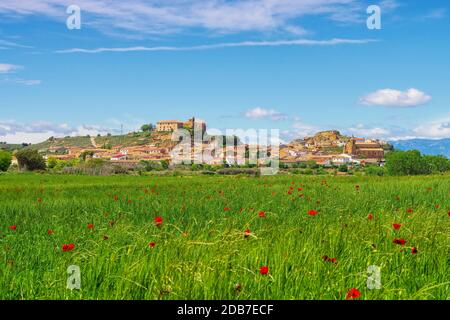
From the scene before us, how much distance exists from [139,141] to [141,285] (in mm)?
134257

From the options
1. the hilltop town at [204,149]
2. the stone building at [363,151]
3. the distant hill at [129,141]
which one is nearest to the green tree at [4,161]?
the hilltop town at [204,149]

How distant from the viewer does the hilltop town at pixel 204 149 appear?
235 feet

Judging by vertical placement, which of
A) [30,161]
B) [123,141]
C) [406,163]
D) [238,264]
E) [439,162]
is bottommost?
[238,264]

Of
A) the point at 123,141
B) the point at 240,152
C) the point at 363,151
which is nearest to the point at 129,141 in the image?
the point at 123,141

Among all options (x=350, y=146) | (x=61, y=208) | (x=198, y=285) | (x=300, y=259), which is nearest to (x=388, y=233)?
(x=300, y=259)

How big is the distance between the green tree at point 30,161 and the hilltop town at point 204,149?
11725 mm

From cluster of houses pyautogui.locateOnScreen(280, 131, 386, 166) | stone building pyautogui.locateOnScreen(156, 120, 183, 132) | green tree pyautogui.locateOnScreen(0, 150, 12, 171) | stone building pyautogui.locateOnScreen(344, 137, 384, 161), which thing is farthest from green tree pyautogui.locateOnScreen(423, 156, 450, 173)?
green tree pyautogui.locateOnScreen(0, 150, 12, 171)

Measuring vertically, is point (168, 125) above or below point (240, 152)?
above

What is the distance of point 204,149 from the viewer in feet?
230

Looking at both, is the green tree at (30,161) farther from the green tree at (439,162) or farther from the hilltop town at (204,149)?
the green tree at (439,162)

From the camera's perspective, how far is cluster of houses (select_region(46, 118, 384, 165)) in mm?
70750

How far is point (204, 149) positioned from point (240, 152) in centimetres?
612

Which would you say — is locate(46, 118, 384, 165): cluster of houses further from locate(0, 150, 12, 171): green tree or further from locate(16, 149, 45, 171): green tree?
locate(0, 150, 12, 171): green tree

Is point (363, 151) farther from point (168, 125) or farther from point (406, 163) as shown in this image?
point (168, 125)
